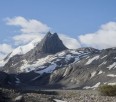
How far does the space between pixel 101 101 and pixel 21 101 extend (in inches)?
1158

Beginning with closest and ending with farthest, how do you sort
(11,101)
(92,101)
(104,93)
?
1. (11,101)
2. (92,101)
3. (104,93)

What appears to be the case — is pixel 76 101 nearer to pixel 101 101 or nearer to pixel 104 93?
pixel 101 101

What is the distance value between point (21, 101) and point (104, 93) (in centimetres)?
6286

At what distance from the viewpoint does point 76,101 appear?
11388cm

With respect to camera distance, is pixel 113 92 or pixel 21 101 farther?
pixel 113 92

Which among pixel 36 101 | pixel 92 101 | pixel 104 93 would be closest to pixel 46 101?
pixel 36 101

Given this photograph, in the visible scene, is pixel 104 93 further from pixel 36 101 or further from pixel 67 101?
pixel 36 101

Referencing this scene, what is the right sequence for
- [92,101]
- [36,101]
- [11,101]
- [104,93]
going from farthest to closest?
[104,93] → [92,101] → [36,101] → [11,101]

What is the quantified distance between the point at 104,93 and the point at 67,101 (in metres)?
39.0

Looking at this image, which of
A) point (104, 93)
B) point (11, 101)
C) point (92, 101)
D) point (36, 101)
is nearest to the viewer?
point (11, 101)

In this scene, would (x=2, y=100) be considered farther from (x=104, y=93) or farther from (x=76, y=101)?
(x=104, y=93)

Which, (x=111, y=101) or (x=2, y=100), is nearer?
(x=2, y=100)

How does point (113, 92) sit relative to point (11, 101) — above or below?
above

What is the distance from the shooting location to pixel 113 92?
506ft
